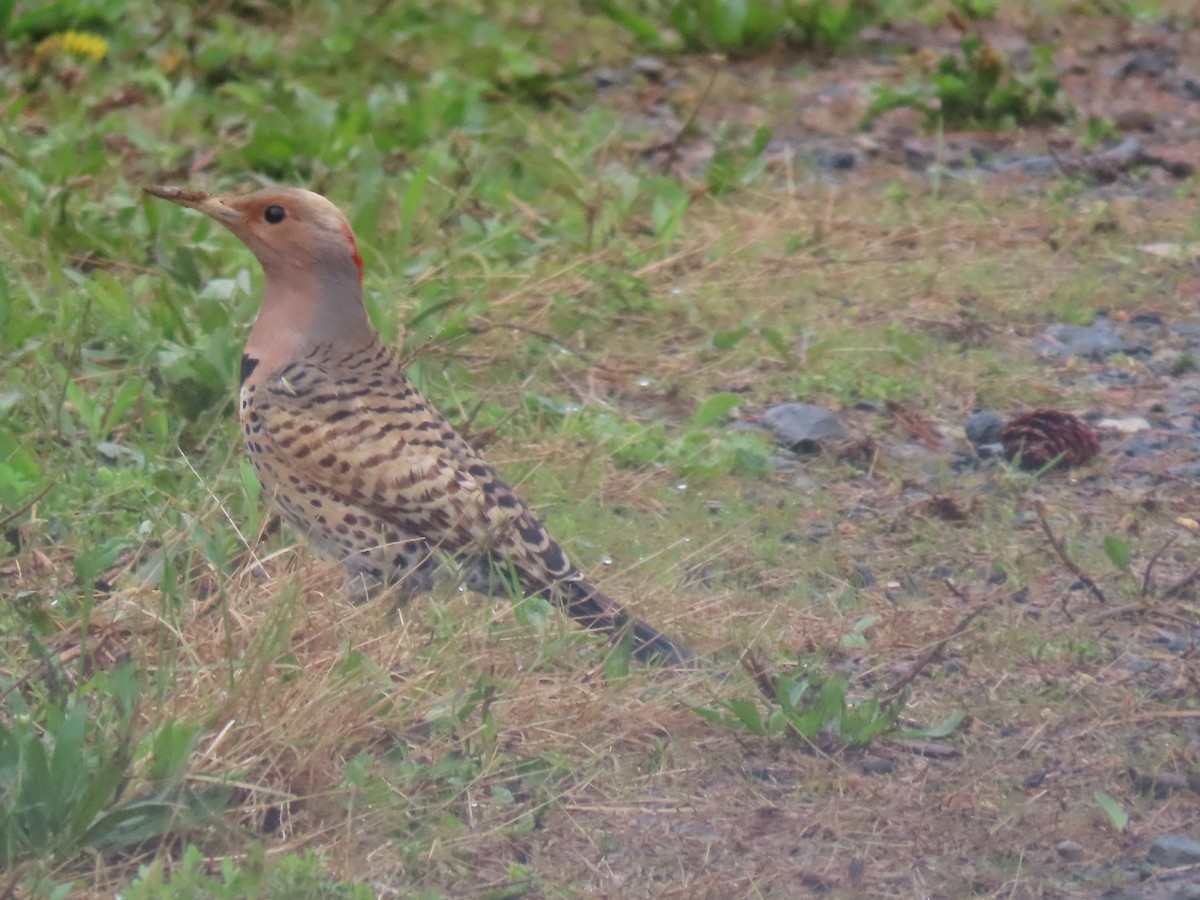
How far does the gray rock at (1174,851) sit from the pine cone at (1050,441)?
1883 mm

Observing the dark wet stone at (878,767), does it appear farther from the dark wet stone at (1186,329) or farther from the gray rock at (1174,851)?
the dark wet stone at (1186,329)

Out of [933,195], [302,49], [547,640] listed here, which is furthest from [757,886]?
[302,49]

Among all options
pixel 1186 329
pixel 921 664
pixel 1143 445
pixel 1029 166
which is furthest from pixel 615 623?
pixel 1029 166

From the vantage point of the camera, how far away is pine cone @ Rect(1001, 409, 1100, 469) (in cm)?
493

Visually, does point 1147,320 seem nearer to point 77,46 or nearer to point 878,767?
point 878,767

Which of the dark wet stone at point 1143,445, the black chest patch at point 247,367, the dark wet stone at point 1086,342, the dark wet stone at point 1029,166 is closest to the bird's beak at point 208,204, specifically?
the black chest patch at point 247,367

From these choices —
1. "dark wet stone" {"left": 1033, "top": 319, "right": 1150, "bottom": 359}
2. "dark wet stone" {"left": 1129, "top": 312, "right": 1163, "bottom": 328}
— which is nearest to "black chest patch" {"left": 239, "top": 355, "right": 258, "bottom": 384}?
"dark wet stone" {"left": 1033, "top": 319, "right": 1150, "bottom": 359}

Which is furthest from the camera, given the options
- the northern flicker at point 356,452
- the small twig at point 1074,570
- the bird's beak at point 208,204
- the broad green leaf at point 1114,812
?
the bird's beak at point 208,204

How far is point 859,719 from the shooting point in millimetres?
3422

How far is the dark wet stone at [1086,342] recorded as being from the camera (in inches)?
227

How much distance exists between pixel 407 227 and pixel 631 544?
1960 mm

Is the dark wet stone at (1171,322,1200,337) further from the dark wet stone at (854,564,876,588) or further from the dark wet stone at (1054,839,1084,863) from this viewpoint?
the dark wet stone at (1054,839,1084,863)

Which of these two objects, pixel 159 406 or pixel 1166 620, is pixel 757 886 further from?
pixel 159 406

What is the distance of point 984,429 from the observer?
514 cm
